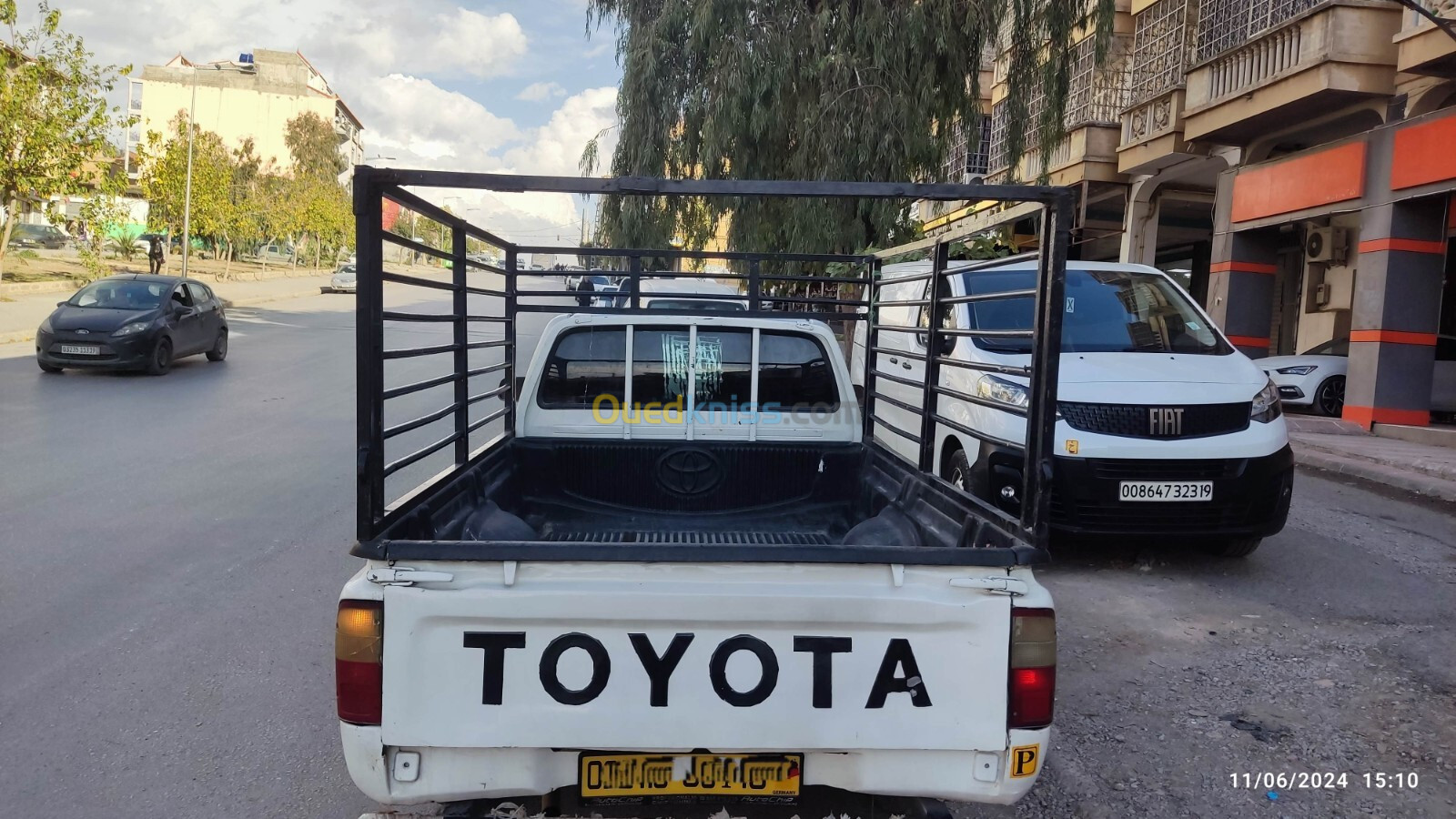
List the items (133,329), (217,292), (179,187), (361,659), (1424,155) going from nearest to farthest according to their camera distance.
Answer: (361,659)
(1424,155)
(133,329)
(179,187)
(217,292)

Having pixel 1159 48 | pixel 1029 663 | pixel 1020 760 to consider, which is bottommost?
pixel 1020 760

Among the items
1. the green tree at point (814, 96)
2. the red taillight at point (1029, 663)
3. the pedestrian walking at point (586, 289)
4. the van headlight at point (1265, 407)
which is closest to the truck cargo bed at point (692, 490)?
the pedestrian walking at point (586, 289)

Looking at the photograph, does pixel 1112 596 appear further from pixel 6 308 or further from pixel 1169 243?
pixel 6 308

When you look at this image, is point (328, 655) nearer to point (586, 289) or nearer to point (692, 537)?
point (692, 537)

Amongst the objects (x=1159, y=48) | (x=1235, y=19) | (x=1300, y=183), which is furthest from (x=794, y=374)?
(x=1159, y=48)

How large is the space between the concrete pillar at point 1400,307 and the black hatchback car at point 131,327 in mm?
16561

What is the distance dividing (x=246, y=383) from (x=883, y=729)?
561 inches

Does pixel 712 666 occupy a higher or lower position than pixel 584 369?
lower

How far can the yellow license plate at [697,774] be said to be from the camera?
2350mm

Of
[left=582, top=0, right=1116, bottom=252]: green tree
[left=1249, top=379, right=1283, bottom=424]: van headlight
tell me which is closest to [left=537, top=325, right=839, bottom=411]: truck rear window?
[left=1249, top=379, right=1283, bottom=424]: van headlight

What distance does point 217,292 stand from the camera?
34.6 metres

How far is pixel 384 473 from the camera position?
2.59 meters

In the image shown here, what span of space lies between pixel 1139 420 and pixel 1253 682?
5.83 feet
